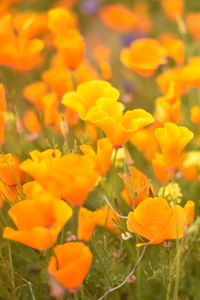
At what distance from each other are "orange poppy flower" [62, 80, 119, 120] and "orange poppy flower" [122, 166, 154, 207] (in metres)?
0.16

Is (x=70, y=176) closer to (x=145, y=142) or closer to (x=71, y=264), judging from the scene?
(x=71, y=264)

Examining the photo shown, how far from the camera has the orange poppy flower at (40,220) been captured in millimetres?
848

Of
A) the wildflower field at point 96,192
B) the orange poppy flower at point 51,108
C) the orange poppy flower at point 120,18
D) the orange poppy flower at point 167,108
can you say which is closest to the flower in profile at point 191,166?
the wildflower field at point 96,192

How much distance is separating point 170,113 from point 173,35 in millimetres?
1849

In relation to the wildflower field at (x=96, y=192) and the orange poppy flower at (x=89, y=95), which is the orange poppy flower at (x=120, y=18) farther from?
the orange poppy flower at (x=89, y=95)

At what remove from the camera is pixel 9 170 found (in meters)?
1.08

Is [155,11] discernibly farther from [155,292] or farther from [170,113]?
[155,292]

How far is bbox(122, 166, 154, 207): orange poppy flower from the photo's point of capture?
1072 millimetres

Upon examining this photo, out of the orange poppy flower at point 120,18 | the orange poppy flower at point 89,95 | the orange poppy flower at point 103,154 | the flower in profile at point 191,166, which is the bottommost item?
the orange poppy flower at point 120,18

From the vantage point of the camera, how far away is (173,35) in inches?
124

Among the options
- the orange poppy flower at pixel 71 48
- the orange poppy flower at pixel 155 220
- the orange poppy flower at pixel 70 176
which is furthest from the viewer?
the orange poppy flower at pixel 71 48

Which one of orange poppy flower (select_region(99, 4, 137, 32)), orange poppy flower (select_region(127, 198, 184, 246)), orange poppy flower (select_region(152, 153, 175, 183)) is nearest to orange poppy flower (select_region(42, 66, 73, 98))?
orange poppy flower (select_region(152, 153, 175, 183))

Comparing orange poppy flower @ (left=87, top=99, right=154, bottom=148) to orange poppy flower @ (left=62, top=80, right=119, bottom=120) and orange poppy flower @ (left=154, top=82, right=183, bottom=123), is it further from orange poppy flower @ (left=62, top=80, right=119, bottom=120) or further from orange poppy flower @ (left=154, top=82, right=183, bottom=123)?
orange poppy flower @ (left=154, top=82, right=183, bottom=123)

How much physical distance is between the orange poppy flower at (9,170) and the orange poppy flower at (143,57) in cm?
58
